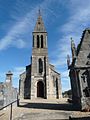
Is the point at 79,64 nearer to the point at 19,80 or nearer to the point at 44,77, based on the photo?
the point at 44,77

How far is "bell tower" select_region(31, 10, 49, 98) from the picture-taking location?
113 ft

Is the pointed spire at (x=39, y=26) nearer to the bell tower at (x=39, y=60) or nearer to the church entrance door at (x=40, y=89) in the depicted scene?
the bell tower at (x=39, y=60)

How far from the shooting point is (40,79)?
35.0m

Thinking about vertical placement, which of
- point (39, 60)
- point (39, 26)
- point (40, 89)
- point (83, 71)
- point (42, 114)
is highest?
point (39, 26)

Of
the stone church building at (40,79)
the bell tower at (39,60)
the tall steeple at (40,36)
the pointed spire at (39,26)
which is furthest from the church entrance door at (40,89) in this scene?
the pointed spire at (39,26)

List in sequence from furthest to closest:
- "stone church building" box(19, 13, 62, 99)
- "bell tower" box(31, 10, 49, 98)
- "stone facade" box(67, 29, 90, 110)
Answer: "bell tower" box(31, 10, 49, 98), "stone church building" box(19, 13, 62, 99), "stone facade" box(67, 29, 90, 110)

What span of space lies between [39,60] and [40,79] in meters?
5.05

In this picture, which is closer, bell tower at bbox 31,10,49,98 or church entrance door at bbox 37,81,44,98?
bell tower at bbox 31,10,49,98

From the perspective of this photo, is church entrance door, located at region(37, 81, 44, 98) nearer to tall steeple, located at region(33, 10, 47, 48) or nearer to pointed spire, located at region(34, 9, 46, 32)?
tall steeple, located at region(33, 10, 47, 48)

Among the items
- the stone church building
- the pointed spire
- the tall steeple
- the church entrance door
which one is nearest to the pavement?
the stone church building

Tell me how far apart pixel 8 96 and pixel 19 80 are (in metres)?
24.9

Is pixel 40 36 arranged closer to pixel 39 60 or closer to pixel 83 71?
pixel 39 60

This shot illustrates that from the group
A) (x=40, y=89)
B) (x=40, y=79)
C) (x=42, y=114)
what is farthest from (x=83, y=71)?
(x=40, y=89)

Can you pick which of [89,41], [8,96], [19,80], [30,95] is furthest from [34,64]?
[8,96]
